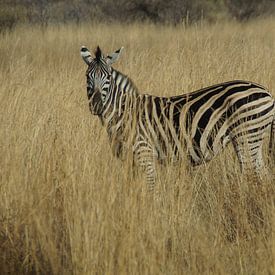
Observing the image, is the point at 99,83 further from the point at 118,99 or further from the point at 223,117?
the point at 223,117

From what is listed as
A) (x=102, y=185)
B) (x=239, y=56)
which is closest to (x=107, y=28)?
(x=239, y=56)

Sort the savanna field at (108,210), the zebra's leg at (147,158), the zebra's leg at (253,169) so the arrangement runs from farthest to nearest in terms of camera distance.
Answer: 1. the zebra's leg at (147,158)
2. the zebra's leg at (253,169)
3. the savanna field at (108,210)

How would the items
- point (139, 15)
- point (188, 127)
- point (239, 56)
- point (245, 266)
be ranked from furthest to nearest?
1. point (139, 15)
2. point (239, 56)
3. point (188, 127)
4. point (245, 266)

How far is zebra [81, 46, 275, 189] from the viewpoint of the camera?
3912 mm

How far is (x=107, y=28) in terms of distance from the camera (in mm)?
12211

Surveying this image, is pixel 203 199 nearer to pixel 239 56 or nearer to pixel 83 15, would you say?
pixel 239 56

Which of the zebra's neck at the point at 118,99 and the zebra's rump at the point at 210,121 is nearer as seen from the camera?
the zebra's rump at the point at 210,121

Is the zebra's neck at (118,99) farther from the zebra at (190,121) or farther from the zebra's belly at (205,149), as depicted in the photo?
the zebra's belly at (205,149)

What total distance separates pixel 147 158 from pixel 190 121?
1.28 ft

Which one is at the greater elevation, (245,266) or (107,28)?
(245,266)

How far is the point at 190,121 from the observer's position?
13.2 ft

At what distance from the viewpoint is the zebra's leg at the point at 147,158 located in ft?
12.4

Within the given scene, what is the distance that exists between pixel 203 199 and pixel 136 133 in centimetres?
59

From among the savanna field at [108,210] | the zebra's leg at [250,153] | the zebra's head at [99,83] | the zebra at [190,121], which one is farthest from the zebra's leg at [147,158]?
the zebra's leg at [250,153]
